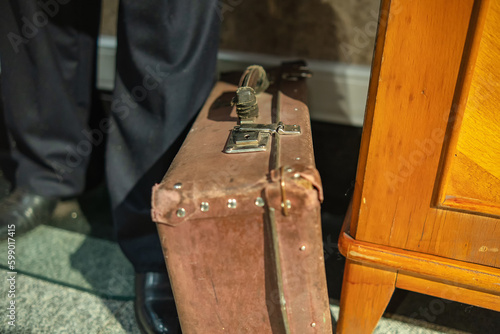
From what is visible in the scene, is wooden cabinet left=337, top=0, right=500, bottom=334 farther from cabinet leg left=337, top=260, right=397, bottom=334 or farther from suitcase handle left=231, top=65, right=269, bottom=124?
suitcase handle left=231, top=65, right=269, bottom=124

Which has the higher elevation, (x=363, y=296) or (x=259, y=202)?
(x=259, y=202)

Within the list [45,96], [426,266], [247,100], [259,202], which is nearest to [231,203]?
[259,202]

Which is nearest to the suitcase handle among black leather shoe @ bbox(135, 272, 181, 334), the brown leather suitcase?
the brown leather suitcase

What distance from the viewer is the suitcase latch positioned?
1.88 ft

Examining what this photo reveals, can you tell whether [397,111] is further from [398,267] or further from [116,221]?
[116,221]

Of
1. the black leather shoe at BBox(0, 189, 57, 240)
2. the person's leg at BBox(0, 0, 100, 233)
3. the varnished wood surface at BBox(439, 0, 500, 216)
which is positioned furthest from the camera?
the black leather shoe at BBox(0, 189, 57, 240)

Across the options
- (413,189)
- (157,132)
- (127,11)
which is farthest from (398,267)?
(127,11)

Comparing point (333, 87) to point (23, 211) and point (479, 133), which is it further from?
point (23, 211)

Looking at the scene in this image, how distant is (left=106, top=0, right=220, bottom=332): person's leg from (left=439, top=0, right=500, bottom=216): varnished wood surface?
0.41 m

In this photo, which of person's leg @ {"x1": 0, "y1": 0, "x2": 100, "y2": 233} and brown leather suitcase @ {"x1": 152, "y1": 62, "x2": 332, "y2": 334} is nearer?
brown leather suitcase @ {"x1": 152, "y1": 62, "x2": 332, "y2": 334}

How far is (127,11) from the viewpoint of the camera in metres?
0.67

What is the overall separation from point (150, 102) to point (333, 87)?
20.0 inches

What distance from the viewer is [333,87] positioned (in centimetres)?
105

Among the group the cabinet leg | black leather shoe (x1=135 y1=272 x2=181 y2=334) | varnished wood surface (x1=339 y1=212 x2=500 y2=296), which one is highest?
varnished wood surface (x1=339 y1=212 x2=500 y2=296)
